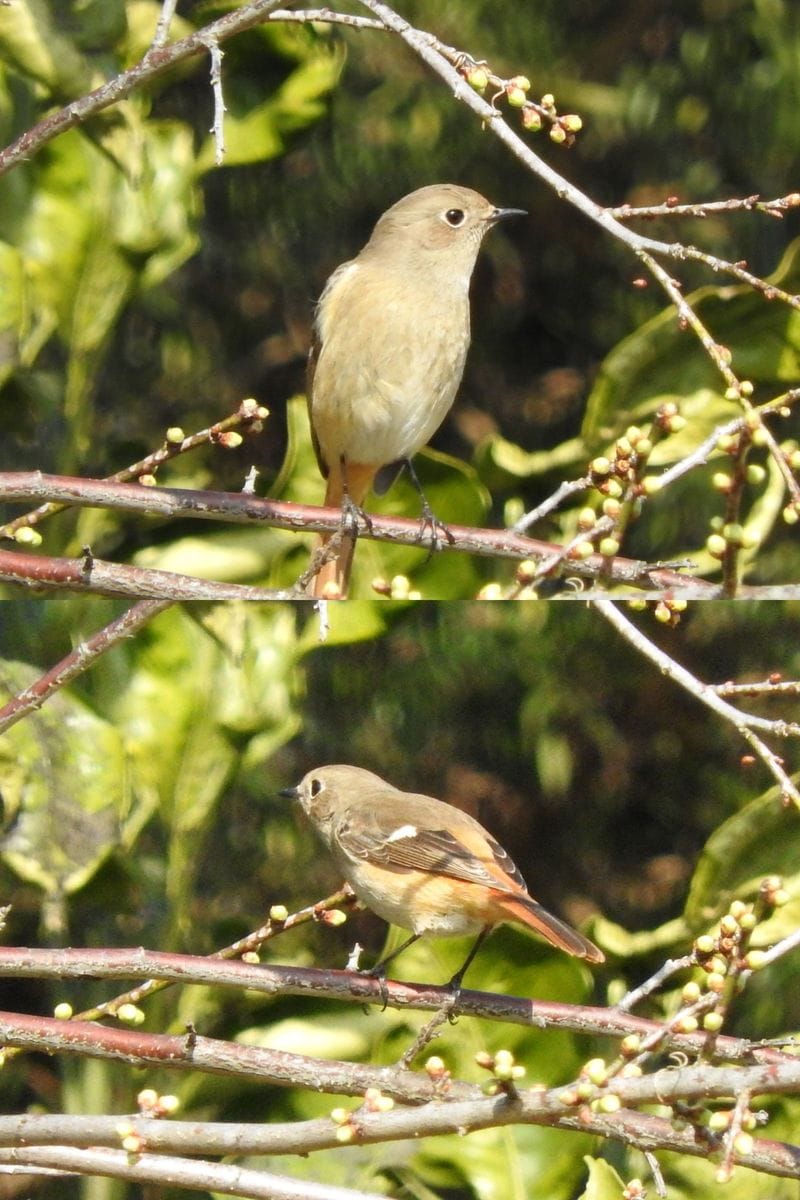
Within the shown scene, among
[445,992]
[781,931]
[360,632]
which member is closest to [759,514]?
[781,931]

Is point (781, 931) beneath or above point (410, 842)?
beneath

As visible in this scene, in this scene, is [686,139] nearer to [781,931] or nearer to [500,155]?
[500,155]

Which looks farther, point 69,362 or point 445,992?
point 69,362

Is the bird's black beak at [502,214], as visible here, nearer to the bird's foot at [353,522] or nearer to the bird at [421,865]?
the bird's foot at [353,522]

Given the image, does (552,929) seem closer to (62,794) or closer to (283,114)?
(62,794)

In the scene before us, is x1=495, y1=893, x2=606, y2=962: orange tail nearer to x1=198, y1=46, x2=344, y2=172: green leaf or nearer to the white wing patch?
the white wing patch

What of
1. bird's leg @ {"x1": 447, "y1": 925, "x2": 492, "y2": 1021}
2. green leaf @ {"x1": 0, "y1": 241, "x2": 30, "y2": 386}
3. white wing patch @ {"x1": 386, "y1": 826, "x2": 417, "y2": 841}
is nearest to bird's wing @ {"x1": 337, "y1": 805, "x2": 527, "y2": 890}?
white wing patch @ {"x1": 386, "y1": 826, "x2": 417, "y2": 841}

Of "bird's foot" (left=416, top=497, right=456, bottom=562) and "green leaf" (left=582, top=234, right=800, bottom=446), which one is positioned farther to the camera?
"green leaf" (left=582, top=234, right=800, bottom=446)

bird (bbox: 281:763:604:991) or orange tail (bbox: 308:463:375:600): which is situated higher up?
orange tail (bbox: 308:463:375:600)
